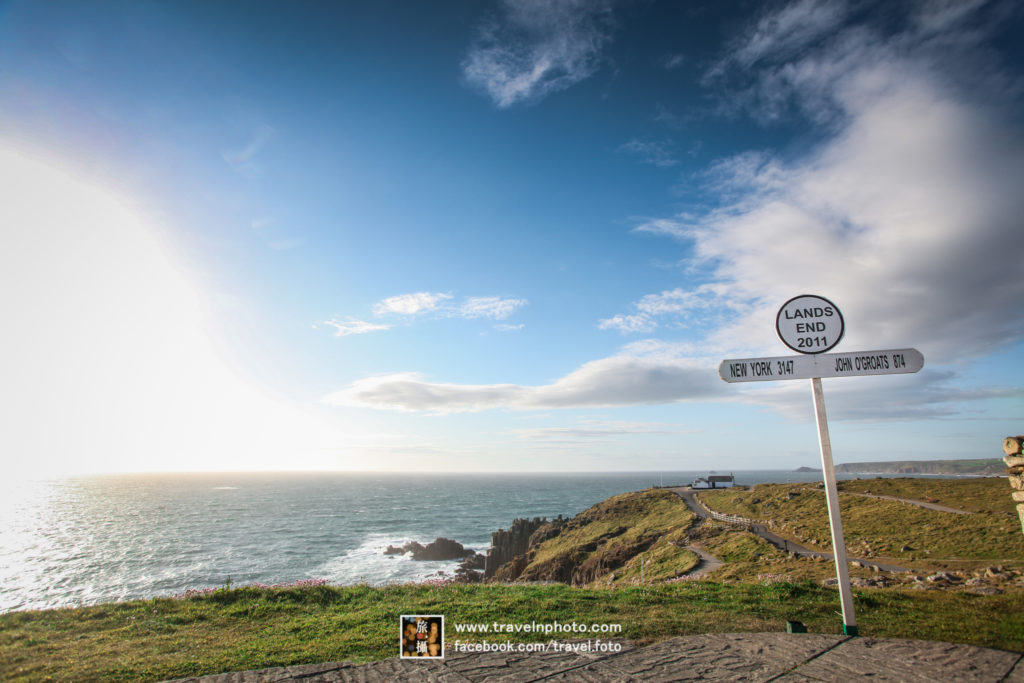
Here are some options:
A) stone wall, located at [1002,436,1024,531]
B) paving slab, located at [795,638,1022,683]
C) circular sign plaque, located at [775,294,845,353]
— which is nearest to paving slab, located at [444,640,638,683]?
paving slab, located at [795,638,1022,683]

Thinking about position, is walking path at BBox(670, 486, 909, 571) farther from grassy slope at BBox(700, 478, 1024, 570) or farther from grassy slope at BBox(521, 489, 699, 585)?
grassy slope at BBox(521, 489, 699, 585)

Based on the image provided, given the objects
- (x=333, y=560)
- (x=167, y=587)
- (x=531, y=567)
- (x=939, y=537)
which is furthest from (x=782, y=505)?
(x=167, y=587)

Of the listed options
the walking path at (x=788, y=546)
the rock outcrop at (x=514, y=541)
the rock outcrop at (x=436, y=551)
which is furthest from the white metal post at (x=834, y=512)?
the rock outcrop at (x=436, y=551)

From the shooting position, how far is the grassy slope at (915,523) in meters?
21.8

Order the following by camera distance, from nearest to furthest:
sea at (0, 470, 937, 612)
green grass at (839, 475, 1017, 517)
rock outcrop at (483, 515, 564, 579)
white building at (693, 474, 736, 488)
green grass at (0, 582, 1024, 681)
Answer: green grass at (0, 582, 1024, 681), green grass at (839, 475, 1017, 517), sea at (0, 470, 937, 612), rock outcrop at (483, 515, 564, 579), white building at (693, 474, 736, 488)

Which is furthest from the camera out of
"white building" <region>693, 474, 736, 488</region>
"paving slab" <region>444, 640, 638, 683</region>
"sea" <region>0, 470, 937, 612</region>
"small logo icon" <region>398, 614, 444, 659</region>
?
"white building" <region>693, 474, 736, 488</region>

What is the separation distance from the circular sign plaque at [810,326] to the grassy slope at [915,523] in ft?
66.8

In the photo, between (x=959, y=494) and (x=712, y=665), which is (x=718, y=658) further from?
(x=959, y=494)

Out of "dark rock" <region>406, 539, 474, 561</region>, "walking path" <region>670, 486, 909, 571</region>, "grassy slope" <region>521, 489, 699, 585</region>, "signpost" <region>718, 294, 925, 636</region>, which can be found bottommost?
"dark rock" <region>406, 539, 474, 561</region>

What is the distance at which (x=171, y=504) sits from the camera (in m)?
116

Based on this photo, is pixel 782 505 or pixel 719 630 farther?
pixel 782 505

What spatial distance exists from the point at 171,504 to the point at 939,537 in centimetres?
15017

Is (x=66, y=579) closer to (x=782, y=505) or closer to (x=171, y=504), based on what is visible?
(x=782, y=505)

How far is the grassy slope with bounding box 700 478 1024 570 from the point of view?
21778 mm
